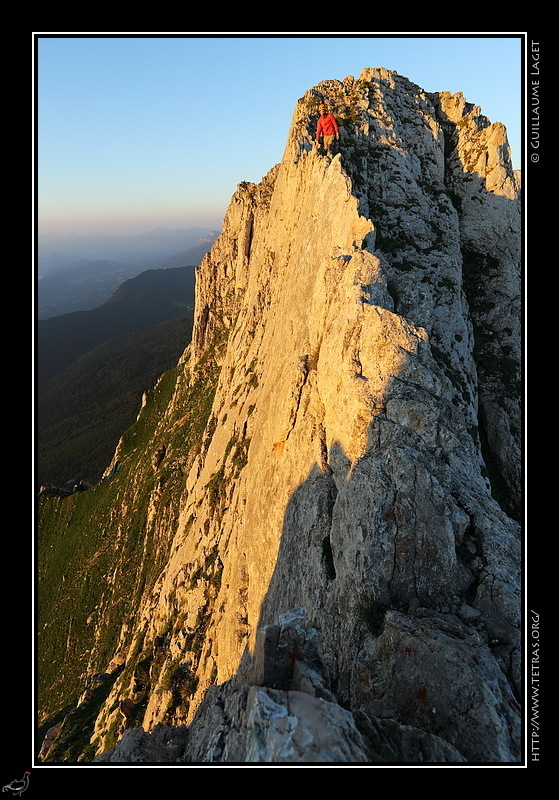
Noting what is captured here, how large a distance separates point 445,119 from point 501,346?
1091 inches

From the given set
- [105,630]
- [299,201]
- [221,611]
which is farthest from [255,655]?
[105,630]

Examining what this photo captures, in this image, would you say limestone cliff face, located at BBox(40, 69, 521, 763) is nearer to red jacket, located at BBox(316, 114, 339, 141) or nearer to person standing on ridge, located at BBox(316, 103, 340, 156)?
person standing on ridge, located at BBox(316, 103, 340, 156)

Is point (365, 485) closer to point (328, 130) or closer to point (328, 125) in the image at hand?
point (328, 130)

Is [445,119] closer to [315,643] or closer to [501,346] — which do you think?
[501,346]

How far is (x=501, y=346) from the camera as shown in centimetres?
3023

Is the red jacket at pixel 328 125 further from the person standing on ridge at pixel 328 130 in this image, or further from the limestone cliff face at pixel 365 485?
the limestone cliff face at pixel 365 485

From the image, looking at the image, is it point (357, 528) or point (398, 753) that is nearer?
point (398, 753)
